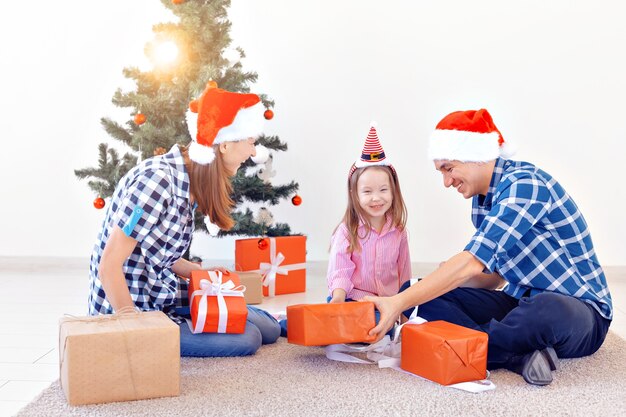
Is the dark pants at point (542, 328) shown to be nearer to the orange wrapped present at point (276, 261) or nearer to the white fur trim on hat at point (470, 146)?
the white fur trim on hat at point (470, 146)

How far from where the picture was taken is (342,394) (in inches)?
66.6

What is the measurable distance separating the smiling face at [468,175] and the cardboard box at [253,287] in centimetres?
119

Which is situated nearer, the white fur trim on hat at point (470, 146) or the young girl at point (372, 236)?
the white fur trim on hat at point (470, 146)

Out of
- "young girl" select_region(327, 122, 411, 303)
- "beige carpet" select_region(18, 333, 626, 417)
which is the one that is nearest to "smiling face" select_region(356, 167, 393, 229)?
"young girl" select_region(327, 122, 411, 303)

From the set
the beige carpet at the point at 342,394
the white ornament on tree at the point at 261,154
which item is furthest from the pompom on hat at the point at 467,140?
the white ornament on tree at the point at 261,154

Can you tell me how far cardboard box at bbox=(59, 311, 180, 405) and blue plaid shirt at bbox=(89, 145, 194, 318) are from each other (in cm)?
30

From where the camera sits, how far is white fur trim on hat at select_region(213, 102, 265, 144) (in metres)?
2.04

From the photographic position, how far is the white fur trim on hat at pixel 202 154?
1961mm

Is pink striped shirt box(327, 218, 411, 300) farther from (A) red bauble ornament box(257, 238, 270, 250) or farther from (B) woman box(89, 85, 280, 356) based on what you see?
(A) red bauble ornament box(257, 238, 270, 250)

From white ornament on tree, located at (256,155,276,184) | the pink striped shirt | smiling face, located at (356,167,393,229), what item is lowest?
the pink striped shirt

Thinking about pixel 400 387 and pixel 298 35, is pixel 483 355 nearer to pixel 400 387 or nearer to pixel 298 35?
pixel 400 387

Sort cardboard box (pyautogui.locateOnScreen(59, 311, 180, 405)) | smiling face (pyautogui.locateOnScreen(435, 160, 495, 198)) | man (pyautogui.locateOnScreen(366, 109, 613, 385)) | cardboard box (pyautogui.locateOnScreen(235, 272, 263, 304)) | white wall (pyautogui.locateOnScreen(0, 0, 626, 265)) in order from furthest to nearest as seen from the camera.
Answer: white wall (pyautogui.locateOnScreen(0, 0, 626, 265)) < cardboard box (pyautogui.locateOnScreen(235, 272, 263, 304)) < smiling face (pyautogui.locateOnScreen(435, 160, 495, 198)) < man (pyautogui.locateOnScreen(366, 109, 613, 385)) < cardboard box (pyautogui.locateOnScreen(59, 311, 180, 405))

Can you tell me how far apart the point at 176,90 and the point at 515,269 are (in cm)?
183

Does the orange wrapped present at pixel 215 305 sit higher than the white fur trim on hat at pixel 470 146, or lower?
lower
